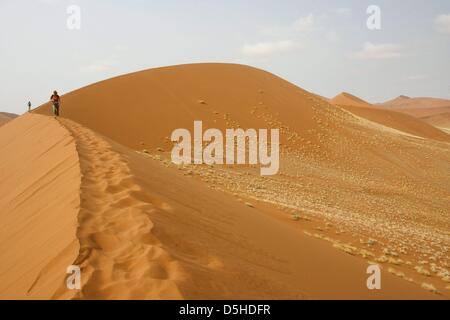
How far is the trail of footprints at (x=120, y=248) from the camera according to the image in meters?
3.16

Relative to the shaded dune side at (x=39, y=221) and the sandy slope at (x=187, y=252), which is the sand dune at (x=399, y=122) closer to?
the sandy slope at (x=187, y=252)

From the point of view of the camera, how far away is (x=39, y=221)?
5281 mm

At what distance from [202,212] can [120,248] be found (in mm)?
2336

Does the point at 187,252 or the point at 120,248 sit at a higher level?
the point at 120,248

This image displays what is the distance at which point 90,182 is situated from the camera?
621 centimetres

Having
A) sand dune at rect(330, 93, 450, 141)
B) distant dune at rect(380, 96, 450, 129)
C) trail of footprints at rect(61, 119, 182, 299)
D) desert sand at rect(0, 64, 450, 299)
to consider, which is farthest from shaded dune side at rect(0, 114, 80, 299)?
distant dune at rect(380, 96, 450, 129)

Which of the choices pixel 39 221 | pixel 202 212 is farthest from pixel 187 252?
pixel 39 221

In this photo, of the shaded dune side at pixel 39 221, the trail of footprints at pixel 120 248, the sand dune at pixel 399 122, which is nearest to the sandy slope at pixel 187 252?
the trail of footprints at pixel 120 248

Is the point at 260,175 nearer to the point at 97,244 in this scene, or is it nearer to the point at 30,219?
the point at 30,219

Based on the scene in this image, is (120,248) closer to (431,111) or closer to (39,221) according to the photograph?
(39,221)

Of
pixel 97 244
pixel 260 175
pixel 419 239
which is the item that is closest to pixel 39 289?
pixel 97 244

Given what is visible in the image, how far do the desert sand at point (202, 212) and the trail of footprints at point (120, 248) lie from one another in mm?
15

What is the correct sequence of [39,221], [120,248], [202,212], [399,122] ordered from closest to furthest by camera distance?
[120,248], [39,221], [202,212], [399,122]

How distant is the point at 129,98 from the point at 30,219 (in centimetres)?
1885
